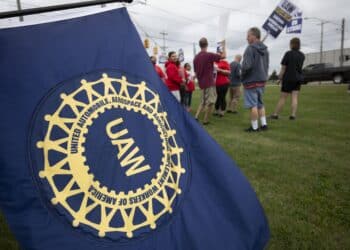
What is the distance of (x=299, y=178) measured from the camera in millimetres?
3127

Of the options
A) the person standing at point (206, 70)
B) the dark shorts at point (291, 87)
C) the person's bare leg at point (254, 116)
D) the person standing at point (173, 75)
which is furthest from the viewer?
the person standing at point (173, 75)

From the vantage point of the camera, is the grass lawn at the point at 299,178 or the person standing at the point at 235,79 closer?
the grass lawn at the point at 299,178

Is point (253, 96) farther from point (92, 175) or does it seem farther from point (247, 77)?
point (92, 175)

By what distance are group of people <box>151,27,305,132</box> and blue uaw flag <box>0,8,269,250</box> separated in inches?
156

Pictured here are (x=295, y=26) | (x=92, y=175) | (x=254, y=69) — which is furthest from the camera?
(x=295, y=26)

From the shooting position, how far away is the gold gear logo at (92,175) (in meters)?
1.33

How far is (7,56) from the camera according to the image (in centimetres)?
133

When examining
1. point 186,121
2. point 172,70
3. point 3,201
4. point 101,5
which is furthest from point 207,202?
point 172,70

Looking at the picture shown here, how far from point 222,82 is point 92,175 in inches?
259

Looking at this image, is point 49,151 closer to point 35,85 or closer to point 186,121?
point 35,85

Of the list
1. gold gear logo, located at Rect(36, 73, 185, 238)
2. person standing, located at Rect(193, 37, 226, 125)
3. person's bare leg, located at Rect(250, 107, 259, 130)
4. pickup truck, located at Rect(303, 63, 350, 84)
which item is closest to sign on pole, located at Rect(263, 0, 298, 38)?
person standing, located at Rect(193, 37, 226, 125)

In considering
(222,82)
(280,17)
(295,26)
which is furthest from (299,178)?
(295,26)

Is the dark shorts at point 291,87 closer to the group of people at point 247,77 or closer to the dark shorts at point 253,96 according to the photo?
the group of people at point 247,77

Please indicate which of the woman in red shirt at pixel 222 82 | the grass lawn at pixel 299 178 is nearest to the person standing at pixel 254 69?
the grass lawn at pixel 299 178
